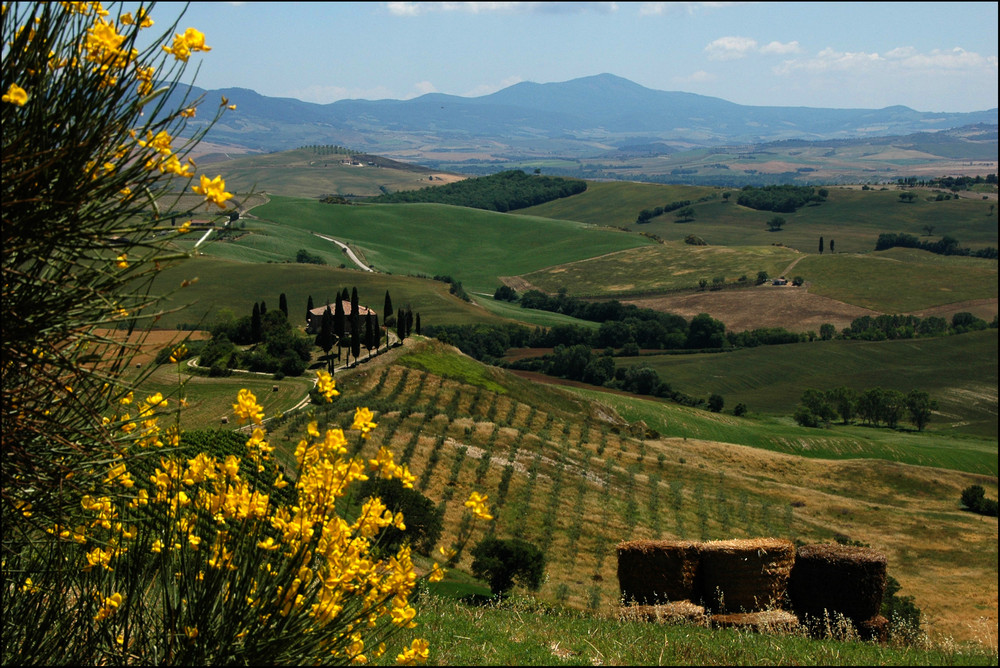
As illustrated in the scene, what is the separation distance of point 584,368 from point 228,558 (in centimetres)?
10097

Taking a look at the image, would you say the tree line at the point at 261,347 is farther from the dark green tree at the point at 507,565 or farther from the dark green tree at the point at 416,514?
the dark green tree at the point at 507,565

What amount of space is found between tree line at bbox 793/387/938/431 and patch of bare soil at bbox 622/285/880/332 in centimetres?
3094

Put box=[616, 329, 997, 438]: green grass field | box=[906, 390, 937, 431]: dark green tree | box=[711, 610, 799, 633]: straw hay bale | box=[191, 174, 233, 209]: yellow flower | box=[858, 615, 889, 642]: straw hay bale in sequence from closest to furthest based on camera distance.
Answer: box=[191, 174, 233, 209]: yellow flower < box=[711, 610, 799, 633]: straw hay bale < box=[858, 615, 889, 642]: straw hay bale < box=[906, 390, 937, 431]: dark green tree < box=[616, 329, 997, 438]: green grass field

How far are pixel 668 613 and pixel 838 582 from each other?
4666mm

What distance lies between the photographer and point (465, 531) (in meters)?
39.2

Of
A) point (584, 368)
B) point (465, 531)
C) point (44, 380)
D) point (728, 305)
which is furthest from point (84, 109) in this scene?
point (728, 305)

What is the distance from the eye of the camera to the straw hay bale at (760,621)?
1595cm

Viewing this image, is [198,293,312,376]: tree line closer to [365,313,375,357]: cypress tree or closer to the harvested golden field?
the harvested golden field

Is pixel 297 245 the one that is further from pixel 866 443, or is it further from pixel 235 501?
pixel 235 501

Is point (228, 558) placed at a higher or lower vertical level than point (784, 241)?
higher

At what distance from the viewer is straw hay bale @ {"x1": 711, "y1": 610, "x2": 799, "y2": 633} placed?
1595cm

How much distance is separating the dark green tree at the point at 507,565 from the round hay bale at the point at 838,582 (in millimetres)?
12855

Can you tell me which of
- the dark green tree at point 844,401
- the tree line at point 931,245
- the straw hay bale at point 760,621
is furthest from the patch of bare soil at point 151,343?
the tree line at point 931,245

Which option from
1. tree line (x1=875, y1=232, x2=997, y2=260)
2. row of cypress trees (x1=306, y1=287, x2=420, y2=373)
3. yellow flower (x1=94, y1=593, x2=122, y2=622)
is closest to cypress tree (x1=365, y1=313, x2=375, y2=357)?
row of cypress trees (x1=306, y1=287, x2=420, y2=373)
